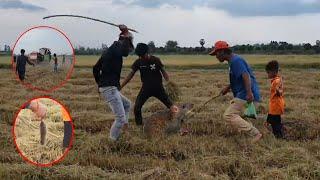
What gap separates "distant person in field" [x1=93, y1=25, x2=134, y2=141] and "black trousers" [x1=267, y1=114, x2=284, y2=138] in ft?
7.78

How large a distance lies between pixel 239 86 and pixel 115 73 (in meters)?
1.82

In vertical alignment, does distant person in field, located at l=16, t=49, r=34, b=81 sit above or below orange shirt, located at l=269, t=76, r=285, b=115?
above

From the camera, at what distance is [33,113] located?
5.63 metres

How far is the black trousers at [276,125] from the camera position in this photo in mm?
8375

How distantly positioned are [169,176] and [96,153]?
1.62 m

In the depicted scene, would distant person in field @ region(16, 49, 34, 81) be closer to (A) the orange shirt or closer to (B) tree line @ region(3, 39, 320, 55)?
(A) the orange shirt

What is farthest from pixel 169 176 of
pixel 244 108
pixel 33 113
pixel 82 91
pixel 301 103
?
pixel 82 91

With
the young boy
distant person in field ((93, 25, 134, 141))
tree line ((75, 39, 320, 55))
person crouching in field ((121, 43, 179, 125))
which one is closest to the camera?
distant person in field ((93, 25, 134, 141))

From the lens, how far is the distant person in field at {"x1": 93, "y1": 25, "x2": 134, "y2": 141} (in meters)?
7.51

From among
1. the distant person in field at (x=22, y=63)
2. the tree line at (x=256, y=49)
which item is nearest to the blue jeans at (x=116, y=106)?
the distant person in field at (x=22, y=63)

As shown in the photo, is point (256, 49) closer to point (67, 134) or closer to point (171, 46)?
point (171, 46)

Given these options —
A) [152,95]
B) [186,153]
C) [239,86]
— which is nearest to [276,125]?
[239,86]

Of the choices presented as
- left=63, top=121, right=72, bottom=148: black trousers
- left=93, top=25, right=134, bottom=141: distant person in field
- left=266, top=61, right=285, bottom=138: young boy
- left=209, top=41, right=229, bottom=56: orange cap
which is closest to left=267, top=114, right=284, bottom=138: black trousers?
left=266, top=61, right=285, bottom=138: young boy

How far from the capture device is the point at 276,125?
843 centimetres
